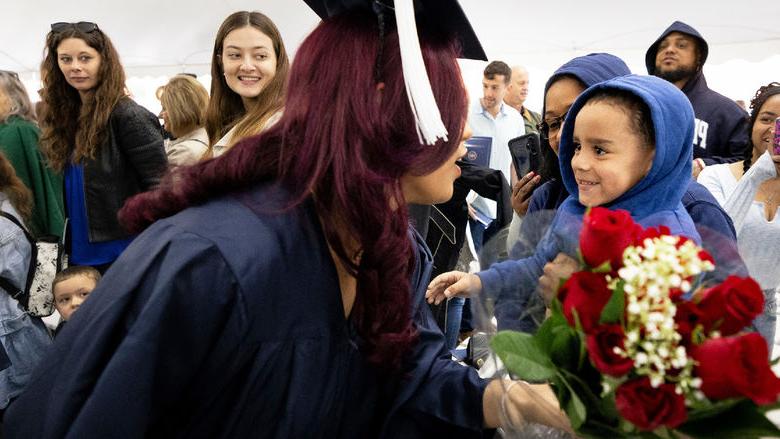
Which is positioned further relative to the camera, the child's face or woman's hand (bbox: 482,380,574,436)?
the child's face

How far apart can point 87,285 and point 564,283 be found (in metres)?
2.99

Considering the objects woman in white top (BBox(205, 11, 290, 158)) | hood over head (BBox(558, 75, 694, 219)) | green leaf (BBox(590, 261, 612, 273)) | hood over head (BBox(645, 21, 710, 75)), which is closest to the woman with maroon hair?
green leaf (BBox(590, 261, 612, 273))

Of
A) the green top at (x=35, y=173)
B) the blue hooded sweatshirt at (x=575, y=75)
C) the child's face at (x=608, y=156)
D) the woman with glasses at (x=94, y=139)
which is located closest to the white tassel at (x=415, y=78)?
the child's face at (x=608, y=156)

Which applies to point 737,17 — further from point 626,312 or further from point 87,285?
point 626,312

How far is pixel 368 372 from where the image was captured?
1.37m

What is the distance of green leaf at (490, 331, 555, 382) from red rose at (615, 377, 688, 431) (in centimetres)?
12

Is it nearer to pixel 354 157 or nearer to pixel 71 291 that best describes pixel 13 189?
pixel 71 291

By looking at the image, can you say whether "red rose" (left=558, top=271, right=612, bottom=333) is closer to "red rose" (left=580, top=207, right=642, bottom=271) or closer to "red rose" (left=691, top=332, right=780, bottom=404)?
"red rose" (left=580, top=207, right=642, bottom=271)

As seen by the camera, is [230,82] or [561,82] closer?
[561,82]

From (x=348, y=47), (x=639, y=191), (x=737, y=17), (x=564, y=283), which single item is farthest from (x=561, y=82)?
(x=737, y=17)

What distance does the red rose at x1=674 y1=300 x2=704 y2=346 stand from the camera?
973 millimetres

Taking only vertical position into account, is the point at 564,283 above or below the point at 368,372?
above

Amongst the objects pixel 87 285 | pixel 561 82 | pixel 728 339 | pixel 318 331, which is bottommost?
pixel 87 285

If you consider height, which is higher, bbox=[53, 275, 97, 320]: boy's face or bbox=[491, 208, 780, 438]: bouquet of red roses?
bbox=[491, 208, 780, 438]: bouquet of red roses
